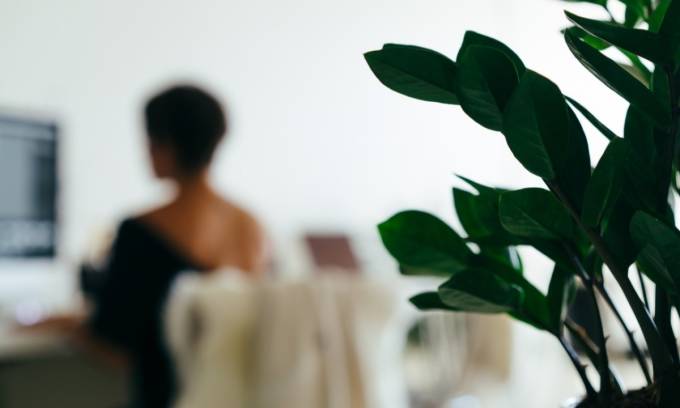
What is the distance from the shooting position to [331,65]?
10.7ft

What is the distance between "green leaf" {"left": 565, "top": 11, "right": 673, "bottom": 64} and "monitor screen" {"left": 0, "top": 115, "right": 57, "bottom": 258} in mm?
1959

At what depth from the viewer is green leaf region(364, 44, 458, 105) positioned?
374 mm

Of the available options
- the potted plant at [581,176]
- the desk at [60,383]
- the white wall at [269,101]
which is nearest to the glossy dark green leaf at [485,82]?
the potted plant at [581,176]

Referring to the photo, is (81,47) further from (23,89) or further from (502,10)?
(502,10)

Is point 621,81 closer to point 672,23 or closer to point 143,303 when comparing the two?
point 672,23

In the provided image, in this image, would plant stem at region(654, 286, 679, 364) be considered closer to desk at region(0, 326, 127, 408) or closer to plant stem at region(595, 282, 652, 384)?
plant stem at region(595, 282, 652, 384)

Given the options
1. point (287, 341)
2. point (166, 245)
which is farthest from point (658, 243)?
point (166, 245)

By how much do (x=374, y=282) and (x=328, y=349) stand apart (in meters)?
0.13

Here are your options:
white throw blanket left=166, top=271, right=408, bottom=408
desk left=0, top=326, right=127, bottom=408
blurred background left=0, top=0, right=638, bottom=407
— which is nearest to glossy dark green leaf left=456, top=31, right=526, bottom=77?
white throw blanket left=166, top=271, right=408, bottom=408

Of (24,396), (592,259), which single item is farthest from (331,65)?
(592,259)

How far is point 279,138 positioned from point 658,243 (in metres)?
→ 2.86

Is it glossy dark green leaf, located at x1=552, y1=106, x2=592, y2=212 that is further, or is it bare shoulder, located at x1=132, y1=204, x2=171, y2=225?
bare shoulder, located at x1=132, y1=204, x2=171, y2=225

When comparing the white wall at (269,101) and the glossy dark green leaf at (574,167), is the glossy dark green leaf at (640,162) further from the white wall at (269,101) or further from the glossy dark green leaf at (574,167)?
the white wall at (269,101)

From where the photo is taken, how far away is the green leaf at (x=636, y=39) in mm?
337
